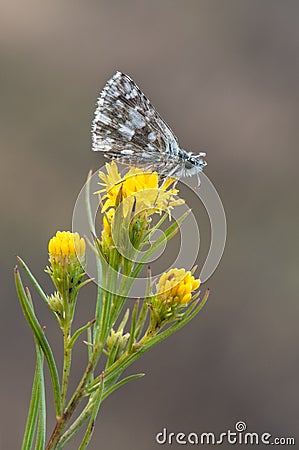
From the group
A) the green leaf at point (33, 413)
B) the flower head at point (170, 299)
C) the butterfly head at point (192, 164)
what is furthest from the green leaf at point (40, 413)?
the butterfly head at point (192, 164)

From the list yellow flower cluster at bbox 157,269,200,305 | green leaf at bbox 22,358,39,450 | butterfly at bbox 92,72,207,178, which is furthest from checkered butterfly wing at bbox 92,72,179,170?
green leaf at bbox 22,358,39,450

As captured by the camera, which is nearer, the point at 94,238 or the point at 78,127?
the point at 94,238

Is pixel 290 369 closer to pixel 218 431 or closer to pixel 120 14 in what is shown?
pixel 218 431

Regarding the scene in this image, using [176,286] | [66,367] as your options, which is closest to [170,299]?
[176,286]

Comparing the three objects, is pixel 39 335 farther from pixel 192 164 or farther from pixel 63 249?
pixel 192 164

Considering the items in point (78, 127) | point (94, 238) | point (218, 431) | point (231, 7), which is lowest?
point (94, 238)

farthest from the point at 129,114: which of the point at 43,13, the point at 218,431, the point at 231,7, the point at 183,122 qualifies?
the point at 231,7
